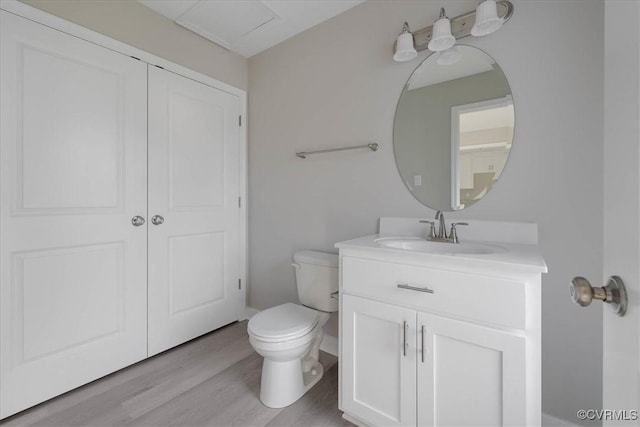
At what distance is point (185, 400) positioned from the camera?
151 centimetres

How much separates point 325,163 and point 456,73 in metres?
0.91

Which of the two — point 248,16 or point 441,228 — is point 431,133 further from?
point 248,16

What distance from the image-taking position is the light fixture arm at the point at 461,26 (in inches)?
51.3

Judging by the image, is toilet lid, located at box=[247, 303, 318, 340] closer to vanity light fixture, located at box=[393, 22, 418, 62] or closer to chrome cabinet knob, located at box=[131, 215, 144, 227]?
chrome cabinet knob, located at box=[131, 215, 144, 227]

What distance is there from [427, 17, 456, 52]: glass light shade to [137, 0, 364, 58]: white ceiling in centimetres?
64

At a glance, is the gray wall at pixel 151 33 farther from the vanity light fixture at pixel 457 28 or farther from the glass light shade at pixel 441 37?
the glass light shade at pixel 441 37

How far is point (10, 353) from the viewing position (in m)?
1.38

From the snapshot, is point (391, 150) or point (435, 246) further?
point (391, 150)

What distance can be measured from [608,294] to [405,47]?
1.44m

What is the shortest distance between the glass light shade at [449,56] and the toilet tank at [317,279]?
48.3 inches

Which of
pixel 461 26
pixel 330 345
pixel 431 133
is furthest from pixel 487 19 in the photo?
pixel 330 345

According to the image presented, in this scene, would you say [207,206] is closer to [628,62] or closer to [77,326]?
[77,326]

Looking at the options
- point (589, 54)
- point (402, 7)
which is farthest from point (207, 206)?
point (589, 54)

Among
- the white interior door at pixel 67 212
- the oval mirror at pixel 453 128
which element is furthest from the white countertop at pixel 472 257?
the white interior door at pixel 67 212
